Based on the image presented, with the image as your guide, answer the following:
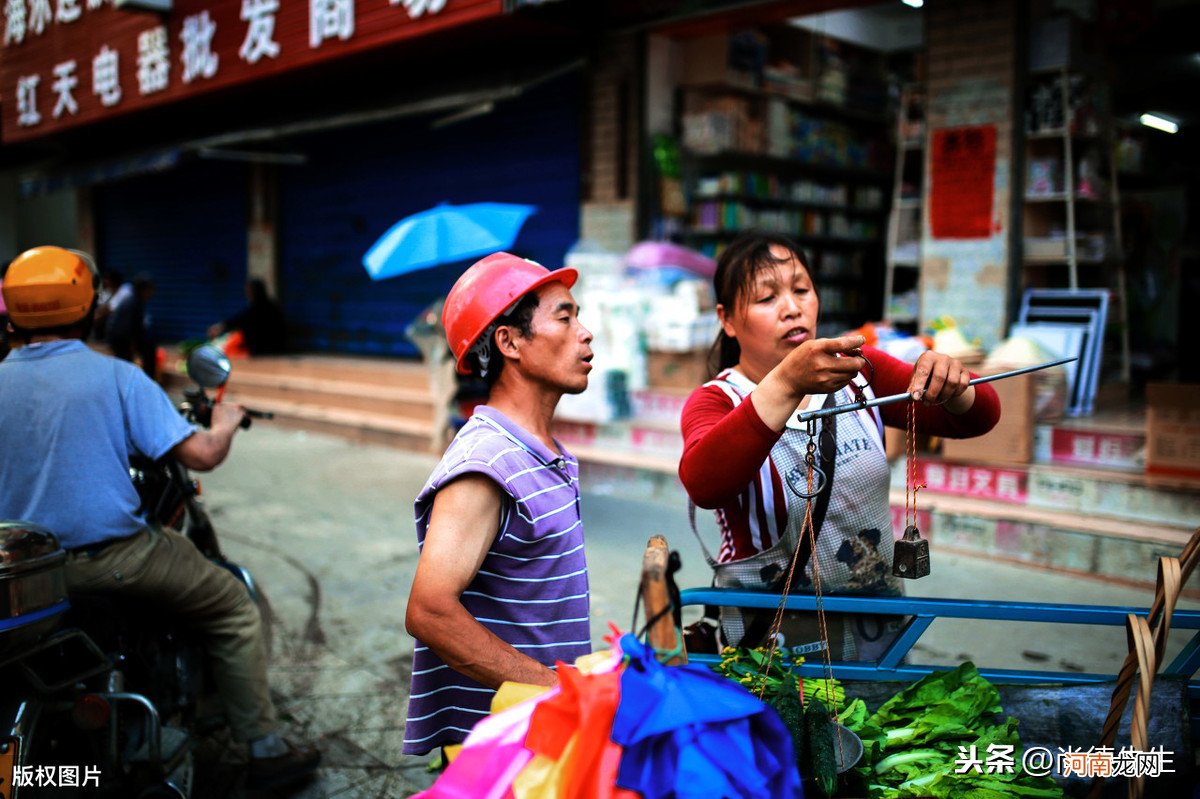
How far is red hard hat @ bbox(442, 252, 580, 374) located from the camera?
6.45ft

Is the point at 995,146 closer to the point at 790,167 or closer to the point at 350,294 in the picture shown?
the point at 790,167

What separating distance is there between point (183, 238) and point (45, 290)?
1443 cm

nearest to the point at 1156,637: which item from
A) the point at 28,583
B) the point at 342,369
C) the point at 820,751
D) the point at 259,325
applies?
the point at 820,751

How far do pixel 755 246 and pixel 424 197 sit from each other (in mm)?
9962

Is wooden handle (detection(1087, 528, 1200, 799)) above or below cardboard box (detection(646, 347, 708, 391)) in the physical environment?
below

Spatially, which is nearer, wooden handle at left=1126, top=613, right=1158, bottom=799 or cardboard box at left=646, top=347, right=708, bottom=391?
wooden handle at left=1126, top=613, right=1158, bottom=799

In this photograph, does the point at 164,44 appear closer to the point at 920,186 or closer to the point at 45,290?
the point at 920,186

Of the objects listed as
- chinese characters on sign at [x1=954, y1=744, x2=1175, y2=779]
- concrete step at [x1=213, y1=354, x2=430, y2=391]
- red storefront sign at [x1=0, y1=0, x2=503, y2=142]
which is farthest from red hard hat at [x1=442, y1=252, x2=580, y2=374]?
concrete step at [x1=213, y1=354, x2=430, y2=391]

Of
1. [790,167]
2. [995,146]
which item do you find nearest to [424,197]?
[790,167]

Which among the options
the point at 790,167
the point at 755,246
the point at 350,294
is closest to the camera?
the point at 755,246

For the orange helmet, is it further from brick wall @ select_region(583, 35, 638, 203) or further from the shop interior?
brick wall @ select_region(583, 35, 638, 203)

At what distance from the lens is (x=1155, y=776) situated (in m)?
1.57

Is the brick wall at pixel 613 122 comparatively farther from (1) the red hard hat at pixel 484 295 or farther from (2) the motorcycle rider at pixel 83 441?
(1) the red hard hat at pixel 484 295

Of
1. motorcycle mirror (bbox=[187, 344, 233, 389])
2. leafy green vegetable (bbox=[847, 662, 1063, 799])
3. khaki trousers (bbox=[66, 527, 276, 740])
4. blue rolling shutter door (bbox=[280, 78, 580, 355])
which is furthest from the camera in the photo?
blue rolling shutter door (bbox=[280, 78, 580, 355])
